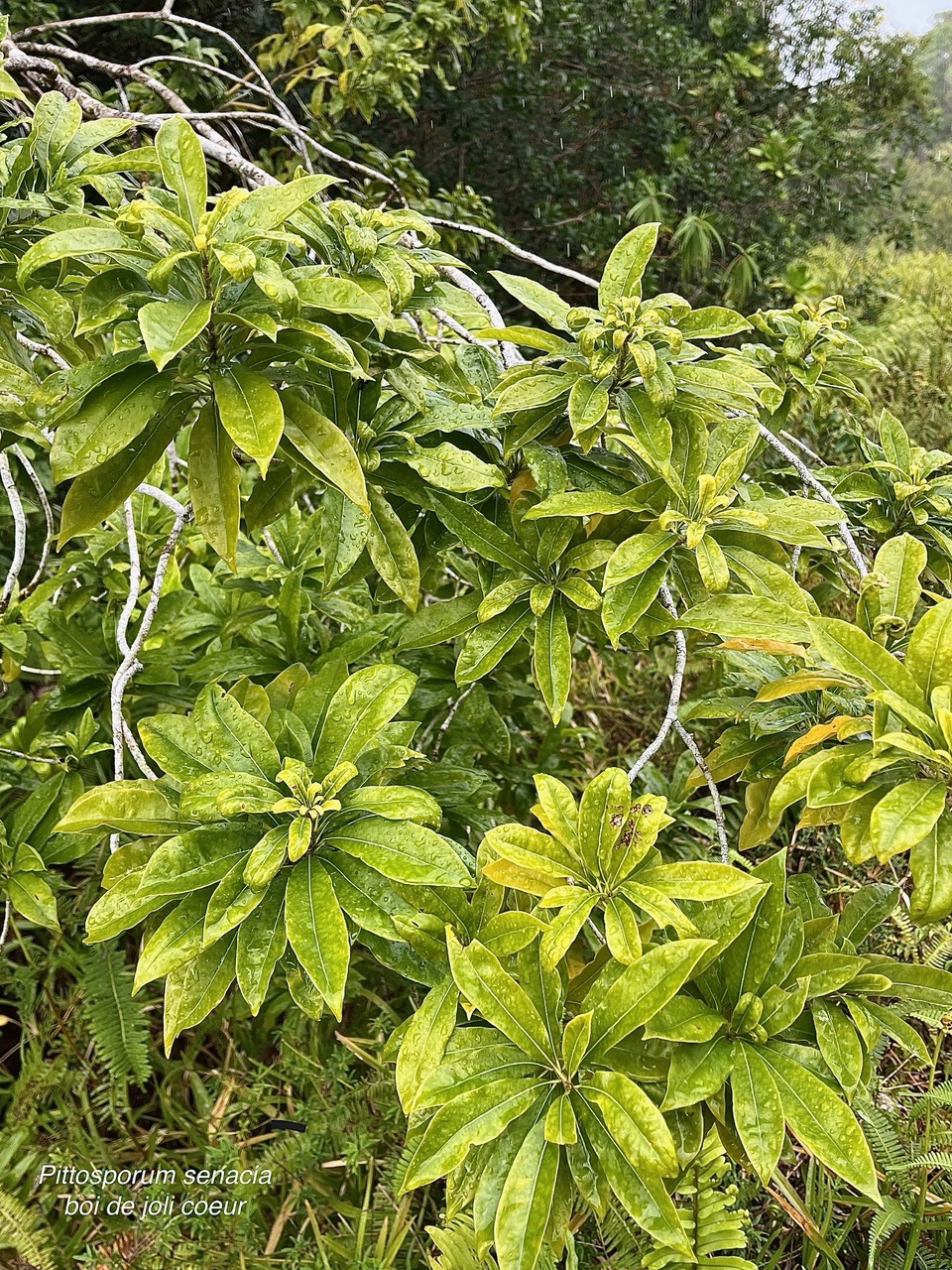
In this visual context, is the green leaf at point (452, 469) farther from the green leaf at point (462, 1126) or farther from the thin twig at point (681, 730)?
the green leaf at point (462, 1126)

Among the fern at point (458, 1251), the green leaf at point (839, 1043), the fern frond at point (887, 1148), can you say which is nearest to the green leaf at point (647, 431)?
the green leaf at point (839, 1043)

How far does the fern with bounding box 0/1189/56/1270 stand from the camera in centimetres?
182

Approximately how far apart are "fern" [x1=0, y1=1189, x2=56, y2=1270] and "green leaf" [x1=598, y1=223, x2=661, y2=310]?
2150 mm

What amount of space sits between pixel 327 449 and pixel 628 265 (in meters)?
0.52

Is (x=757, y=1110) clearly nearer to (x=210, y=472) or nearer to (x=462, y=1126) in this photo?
(x=462, y=1126)

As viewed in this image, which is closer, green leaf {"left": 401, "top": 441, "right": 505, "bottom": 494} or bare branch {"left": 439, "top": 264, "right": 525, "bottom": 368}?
green leaf {"left": 401, "top": 441, "right": 505, "bottom": 494}

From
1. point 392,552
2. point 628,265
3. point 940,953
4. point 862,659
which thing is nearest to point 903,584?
point 862,659

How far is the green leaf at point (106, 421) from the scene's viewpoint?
38.6 inches

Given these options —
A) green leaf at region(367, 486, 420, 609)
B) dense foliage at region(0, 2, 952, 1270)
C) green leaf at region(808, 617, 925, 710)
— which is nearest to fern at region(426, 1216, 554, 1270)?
dense foliage at region(0, 2, 952, 1270)

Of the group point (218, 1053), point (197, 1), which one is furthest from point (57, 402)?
point (197, 1)

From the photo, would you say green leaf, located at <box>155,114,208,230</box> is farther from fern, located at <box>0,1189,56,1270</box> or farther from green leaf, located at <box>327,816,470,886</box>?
fern, located at <box>0,1189,56,1270</box>

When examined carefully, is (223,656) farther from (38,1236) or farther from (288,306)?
(38,1236)

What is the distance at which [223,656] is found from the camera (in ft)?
6.14

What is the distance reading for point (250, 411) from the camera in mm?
967
